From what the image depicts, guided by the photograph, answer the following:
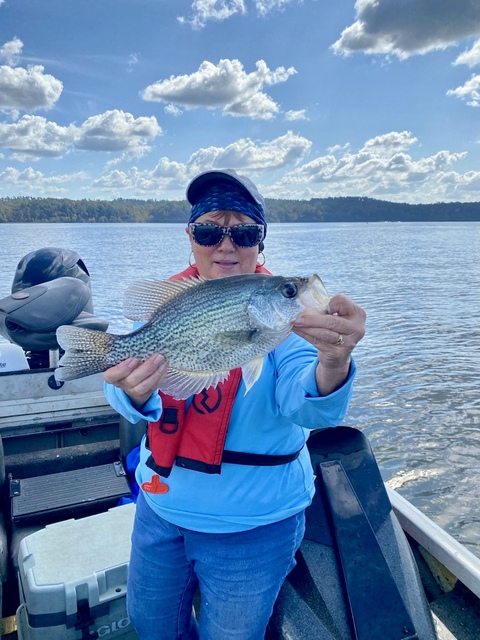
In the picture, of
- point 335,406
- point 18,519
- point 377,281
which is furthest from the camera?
point 377,281

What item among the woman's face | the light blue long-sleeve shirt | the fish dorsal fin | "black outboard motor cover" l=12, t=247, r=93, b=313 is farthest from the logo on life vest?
"black outboard motor cover" l=12, t=247, r=93, b=313

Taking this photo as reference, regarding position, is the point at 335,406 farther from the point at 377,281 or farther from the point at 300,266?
the point at 300,266

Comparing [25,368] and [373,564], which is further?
[25,368]

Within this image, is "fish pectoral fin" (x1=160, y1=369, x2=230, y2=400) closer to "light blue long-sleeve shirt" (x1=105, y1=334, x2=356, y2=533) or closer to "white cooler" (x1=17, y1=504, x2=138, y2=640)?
"light blue long-sleeve shirt" (x1=105, y1=334, x2=356, y2=533)

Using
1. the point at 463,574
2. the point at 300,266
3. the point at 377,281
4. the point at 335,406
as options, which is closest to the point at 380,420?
the point at 463,574

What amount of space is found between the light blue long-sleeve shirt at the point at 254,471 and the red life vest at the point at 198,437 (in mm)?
42

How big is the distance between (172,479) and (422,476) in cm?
694

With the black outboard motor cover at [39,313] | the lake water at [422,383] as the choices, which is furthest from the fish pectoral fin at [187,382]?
the lake water at [422,383]

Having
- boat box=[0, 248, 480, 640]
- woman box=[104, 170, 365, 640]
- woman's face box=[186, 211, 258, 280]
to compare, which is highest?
woman's face box=[186, 211, 258, 280]

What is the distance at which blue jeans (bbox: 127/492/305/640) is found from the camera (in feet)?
8.52

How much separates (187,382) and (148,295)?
1.81ft

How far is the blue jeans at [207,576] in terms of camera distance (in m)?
2.60

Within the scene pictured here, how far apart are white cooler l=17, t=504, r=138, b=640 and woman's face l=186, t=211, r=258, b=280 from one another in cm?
194

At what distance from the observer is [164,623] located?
2863 millimetres
